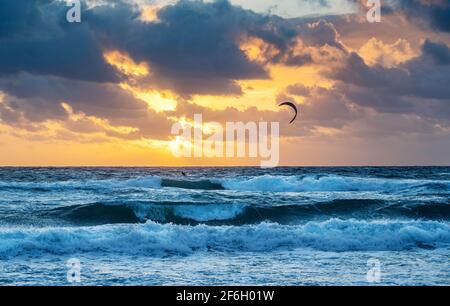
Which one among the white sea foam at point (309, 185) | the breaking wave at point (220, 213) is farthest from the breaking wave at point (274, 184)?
the breaking wave at point (220, 213)

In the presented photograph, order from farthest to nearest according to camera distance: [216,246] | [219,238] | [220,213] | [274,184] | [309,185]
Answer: [274,184], [309,185], [220,213], [219,238], [216,246]

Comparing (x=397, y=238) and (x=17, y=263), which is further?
(x=397, y=238)

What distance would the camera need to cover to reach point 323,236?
16.6 meters

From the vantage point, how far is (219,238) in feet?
53.1

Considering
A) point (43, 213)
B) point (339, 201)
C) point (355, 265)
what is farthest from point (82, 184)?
point (355, 265)

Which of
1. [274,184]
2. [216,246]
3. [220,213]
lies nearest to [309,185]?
[274,184]

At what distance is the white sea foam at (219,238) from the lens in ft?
48.2

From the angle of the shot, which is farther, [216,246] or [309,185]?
[309,185]

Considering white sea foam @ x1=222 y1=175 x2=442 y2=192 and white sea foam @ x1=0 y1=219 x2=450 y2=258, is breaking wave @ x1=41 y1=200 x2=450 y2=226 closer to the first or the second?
white sea foam @ x1=0 y1=219 x2=450 y2=258

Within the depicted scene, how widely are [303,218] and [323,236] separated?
7617 mm

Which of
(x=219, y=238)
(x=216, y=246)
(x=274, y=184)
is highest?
(x=274, y=184)

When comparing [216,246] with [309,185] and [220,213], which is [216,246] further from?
[309,185]
